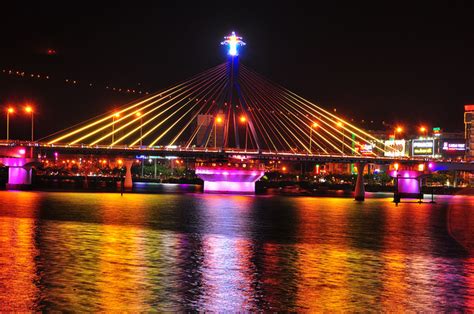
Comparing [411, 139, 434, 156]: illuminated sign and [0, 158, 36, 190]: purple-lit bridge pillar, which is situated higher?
[411, 139, 434, 156]: illuminated sign

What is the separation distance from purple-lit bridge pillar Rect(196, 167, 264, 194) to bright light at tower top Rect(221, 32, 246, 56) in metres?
18.3

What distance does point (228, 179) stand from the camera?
101m

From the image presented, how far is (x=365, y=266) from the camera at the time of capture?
2366 cm

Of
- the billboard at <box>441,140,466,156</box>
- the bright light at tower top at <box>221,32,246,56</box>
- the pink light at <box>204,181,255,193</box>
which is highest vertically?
the bright light at tower top at <box>221,32,246,56</box>

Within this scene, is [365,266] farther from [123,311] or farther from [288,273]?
[123,311]

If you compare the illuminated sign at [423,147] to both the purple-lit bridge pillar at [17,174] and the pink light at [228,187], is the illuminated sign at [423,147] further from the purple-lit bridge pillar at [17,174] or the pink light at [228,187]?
the purple-lit bridge pillar at [17,174]

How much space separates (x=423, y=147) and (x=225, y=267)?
11994cm

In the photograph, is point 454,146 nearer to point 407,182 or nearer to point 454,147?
point 454,147

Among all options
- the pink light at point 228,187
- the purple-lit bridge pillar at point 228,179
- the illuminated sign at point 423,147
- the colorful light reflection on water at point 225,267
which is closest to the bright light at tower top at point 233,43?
the purple-lit bridge pillar at point 228,179

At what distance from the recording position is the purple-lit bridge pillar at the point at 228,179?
10019 centimetres

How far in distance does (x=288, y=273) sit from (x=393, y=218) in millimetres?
31324

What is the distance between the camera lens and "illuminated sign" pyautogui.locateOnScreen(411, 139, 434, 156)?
135000 millimetres

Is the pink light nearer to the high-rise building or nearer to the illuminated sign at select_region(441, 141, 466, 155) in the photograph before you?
the illuminated sign at select_region(441, 141, 466, 155)

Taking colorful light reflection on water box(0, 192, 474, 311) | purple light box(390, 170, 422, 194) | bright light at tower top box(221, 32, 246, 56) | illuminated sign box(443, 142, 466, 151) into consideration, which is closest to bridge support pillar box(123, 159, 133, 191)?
bright light at tower top box(221, 32, 246, 56)
